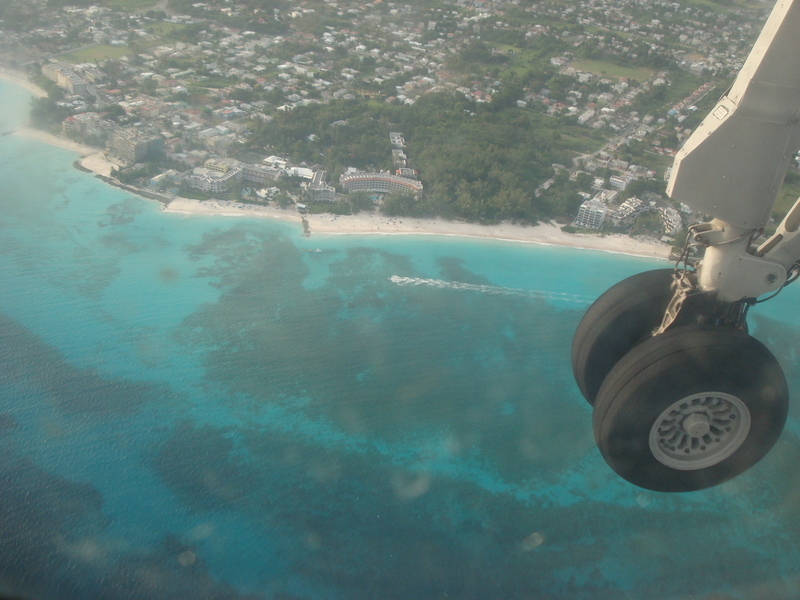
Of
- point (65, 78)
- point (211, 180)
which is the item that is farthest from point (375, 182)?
point (65, 78)

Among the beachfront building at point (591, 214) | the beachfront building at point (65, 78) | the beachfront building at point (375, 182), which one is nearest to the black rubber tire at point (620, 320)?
the beachfront building at point (591, 214)

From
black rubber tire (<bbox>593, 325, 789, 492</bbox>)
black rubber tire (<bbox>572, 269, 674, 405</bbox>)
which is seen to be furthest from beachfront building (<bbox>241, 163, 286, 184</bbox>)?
black rubber tire (<bbox>593, 325, 789, 492</bbox>)

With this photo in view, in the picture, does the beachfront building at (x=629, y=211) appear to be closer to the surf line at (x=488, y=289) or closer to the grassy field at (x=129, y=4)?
the surf line at (x=488, y=289)

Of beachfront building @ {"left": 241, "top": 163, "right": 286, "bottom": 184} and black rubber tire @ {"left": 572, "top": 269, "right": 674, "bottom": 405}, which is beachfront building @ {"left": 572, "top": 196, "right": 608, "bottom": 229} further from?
black rubber tire @ {"left": 572, "top": 269, "right": 674, "bottom": 405}

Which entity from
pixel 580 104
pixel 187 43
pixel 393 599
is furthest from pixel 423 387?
pixel 187 43

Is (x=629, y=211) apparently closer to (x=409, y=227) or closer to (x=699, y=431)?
(x=409, y=227)
